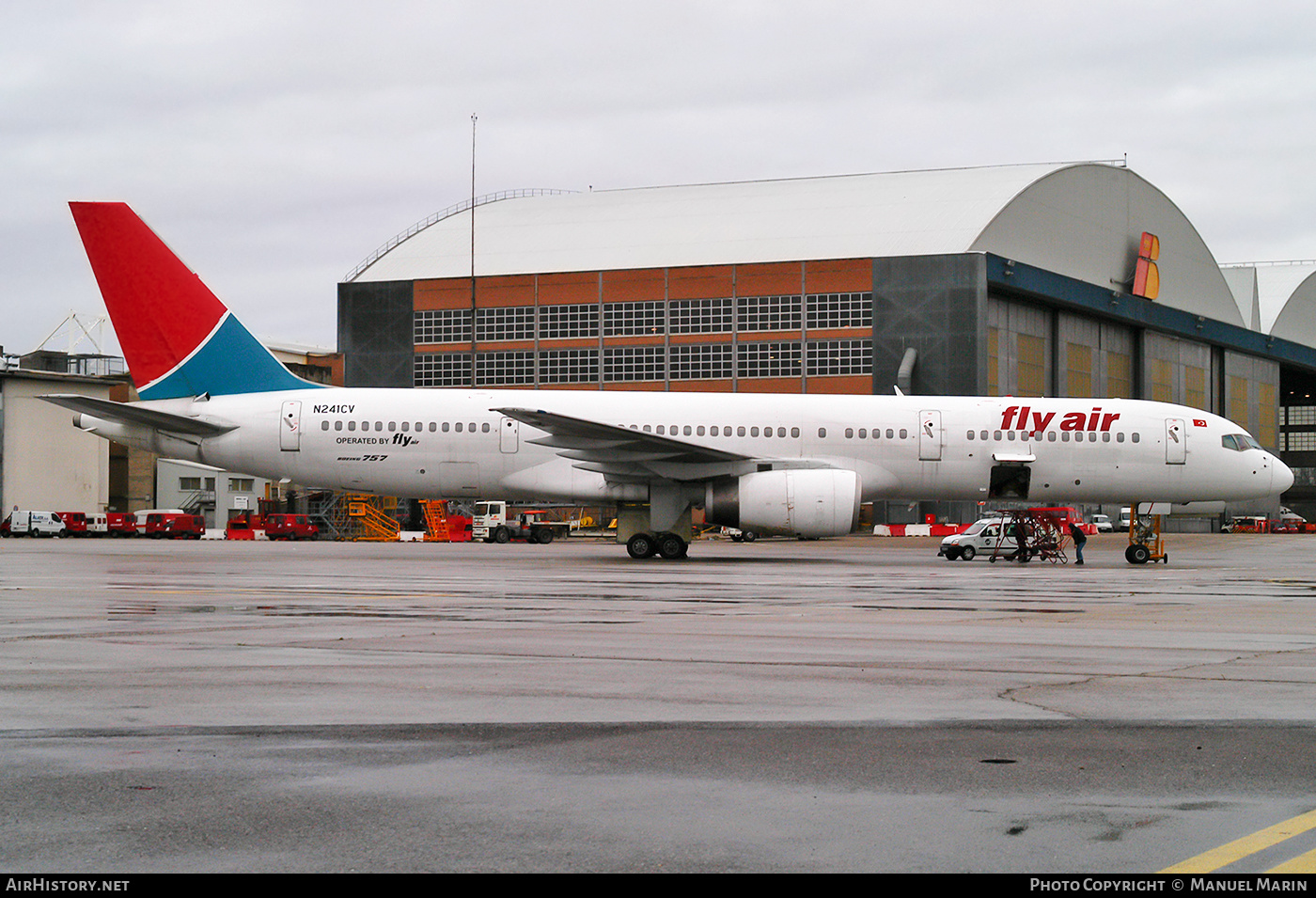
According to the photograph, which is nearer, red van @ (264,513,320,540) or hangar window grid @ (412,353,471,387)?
red van @ (264,513,320,540)

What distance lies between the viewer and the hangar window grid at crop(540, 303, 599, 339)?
215ft

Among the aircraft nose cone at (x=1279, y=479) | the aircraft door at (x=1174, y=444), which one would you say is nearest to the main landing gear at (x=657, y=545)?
the aircraft door at (x=1174, y=444)

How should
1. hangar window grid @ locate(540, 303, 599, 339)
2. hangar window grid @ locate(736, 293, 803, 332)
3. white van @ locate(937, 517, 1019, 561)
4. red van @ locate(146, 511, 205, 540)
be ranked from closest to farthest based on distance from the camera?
white van @ locate(937, 517, 1019, 561) → red van @ locate(146, 511, 205, 540) → hangar window grid @ locate(736, 293, 803, 332) → hangar window grid @ locate(540, 303, 599, 339)

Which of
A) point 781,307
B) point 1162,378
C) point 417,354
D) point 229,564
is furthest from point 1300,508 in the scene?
point 229,564

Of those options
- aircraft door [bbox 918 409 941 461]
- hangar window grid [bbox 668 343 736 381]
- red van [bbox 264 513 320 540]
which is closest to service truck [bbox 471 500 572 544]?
red van [bbox 264 513 320 540]

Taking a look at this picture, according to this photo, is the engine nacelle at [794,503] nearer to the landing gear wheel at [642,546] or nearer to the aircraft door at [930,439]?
the landing gear wheel at [642,546]

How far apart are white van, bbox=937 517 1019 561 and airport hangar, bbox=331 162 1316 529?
65.6 ft

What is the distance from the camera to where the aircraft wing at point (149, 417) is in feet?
94.1

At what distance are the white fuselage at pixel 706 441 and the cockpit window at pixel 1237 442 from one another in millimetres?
1068

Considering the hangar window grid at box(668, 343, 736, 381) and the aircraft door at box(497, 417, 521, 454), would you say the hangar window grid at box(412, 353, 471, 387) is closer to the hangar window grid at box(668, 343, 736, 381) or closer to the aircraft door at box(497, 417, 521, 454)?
the hangar window grid at box(668, 343, 736, 381)

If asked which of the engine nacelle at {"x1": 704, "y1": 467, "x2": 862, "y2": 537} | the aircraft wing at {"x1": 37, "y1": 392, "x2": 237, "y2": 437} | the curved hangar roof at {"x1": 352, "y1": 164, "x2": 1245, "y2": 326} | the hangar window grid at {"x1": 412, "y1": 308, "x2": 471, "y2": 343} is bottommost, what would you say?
the engine nacelle at {"x1": 704, "y1": 467, "x2": 862, "y2": 537}

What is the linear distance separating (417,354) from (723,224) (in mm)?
17577

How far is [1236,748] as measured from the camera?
6844 mm
